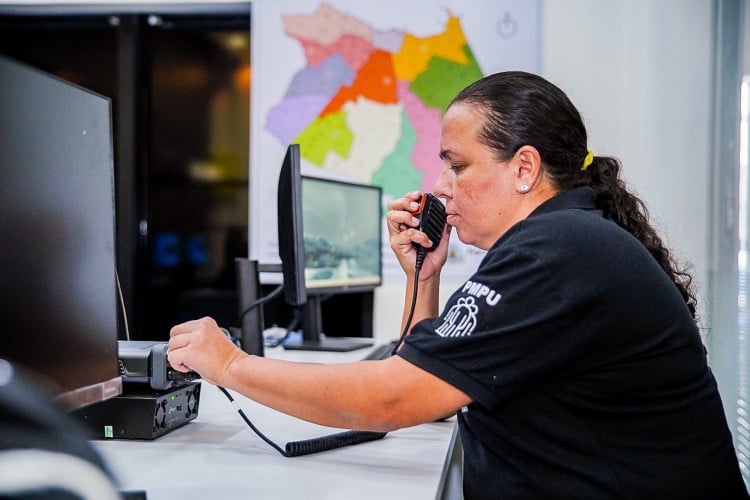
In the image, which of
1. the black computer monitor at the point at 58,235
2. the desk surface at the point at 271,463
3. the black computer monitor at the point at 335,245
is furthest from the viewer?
the black computer monitor at the point at 335,245

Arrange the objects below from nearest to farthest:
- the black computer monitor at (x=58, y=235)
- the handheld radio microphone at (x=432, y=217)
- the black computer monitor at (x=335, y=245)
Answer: the black computer monitor at (x=58, y=235) < the handheld radio microphone at (x=432, y=217) < the black computer monitor at (x=335, y=245)

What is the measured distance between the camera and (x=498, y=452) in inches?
36.8

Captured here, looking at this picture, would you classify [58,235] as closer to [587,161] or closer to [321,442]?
[321,442]

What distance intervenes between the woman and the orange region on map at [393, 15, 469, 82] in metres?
1.84

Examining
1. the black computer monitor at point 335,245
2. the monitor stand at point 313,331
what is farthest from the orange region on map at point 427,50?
the monitor stand at point 313,331

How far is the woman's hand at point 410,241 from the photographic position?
1.43 meters

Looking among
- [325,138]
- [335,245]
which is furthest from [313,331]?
[325,138]

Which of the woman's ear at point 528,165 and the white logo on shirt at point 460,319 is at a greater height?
the woman's ear at point 528,165

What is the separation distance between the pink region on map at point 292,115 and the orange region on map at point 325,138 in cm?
3

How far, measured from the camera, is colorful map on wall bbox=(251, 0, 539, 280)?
266cm

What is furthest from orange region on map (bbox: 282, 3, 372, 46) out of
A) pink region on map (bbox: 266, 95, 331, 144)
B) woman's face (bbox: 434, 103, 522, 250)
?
woman's face (bbox: 434, 103, 522, 250)

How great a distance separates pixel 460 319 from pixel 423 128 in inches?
75.6

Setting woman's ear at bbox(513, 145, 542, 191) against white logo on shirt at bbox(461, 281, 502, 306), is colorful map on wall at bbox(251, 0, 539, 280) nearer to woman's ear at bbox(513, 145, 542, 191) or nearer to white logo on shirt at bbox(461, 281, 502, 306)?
woman's ear at bbox(513, 145, 542, 191)

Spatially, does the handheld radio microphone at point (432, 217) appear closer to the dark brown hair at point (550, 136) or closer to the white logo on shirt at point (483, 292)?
the dark brown hair at point (550, 136)
